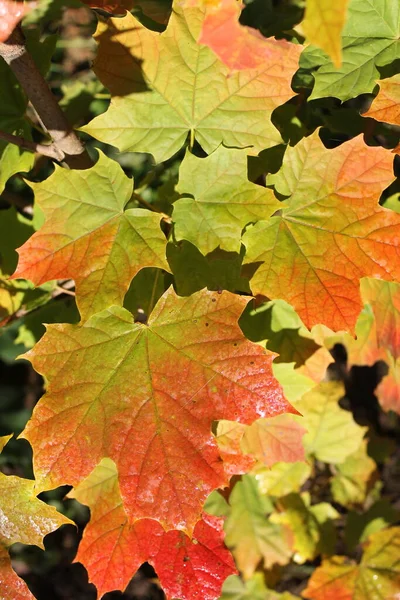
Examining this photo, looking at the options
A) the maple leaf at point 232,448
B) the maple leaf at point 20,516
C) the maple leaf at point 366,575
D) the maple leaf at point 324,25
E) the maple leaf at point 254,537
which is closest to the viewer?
the maple leaf at point 324,25

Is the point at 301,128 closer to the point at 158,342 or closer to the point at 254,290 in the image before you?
the point at 254,290

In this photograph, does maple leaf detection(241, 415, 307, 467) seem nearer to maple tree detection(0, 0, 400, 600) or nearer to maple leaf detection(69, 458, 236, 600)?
maple tree detection(0, 0, 400, 600)

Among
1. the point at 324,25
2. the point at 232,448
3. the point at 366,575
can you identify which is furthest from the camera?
the point at 366,575

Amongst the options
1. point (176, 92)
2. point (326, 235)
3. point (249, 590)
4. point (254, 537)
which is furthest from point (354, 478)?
point (176, 92)

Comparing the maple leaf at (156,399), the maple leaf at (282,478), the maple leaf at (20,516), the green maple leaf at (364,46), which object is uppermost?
the green maple leaf at (364,46)

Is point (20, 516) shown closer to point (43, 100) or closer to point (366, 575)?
point (43, 100)

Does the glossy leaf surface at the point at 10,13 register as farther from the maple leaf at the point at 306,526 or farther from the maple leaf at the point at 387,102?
the maple leaf at the point at 306,526

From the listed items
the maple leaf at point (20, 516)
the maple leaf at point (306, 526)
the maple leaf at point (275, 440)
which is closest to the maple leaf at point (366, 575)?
the maple leaf at point (306, 526)
